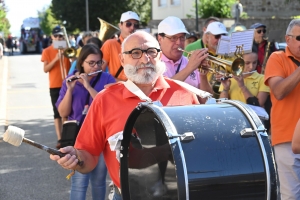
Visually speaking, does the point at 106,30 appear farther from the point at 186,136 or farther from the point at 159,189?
the point at 186,136

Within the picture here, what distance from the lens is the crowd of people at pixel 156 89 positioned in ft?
12.4

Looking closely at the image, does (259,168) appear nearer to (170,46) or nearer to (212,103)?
(212,103)

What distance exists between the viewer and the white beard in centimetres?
375

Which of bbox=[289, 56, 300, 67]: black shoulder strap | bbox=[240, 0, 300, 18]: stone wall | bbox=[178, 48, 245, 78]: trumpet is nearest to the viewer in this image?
bbox=[289, 56, 300, 67]: black shoulder strap

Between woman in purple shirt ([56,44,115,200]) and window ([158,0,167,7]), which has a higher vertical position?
window ([158,0,167,7])

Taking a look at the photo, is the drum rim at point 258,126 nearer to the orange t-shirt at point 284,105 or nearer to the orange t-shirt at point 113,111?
the orange t-shirt at point 113,111

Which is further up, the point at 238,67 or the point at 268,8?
the point at 268,8

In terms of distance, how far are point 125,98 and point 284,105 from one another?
5.72 feet

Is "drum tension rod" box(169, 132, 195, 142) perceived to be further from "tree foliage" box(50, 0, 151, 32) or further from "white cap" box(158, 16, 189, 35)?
"tree foliage" box(50, 0, 151, 32)

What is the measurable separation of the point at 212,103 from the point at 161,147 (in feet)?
1.17

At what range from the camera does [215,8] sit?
31.6 metres

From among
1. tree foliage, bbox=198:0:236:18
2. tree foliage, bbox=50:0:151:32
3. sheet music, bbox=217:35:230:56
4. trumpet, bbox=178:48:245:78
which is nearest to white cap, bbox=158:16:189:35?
trumpet, bbox=178:48:245:78

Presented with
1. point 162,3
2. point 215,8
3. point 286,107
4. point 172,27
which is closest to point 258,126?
point 286,107

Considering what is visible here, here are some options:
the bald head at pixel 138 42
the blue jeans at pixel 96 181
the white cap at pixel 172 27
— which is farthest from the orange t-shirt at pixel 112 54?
the bald head at pixel 138 42
